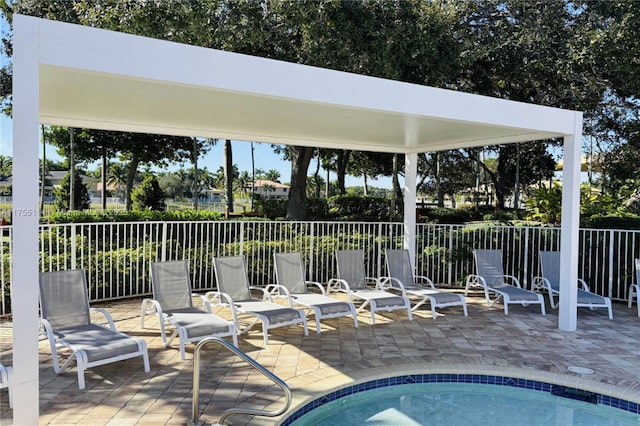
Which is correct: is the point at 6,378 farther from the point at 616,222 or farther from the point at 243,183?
the point at 243,183

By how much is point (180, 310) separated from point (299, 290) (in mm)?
2355

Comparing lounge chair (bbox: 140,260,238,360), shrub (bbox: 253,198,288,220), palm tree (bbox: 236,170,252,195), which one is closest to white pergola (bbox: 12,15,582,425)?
lounge chair (bbox: 140,260,238,360)

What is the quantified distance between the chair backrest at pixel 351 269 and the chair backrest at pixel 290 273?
2.89ft

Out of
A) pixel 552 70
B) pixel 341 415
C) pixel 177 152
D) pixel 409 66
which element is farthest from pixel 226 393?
pixel 177 152

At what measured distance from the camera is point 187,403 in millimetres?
4848

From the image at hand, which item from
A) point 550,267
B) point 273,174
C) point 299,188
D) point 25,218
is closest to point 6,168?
point 299,188

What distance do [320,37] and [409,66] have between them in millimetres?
2825

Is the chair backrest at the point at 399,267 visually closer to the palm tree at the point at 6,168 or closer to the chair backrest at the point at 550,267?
the chair backrest at the point at 550,267

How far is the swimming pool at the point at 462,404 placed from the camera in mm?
5258

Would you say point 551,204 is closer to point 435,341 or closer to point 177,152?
point 435,341

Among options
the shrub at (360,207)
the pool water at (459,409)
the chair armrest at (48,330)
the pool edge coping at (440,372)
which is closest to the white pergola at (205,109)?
the chair armrest at (48,330)

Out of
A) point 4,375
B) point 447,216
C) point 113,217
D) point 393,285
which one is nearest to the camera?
point 4,375

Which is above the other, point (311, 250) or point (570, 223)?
point (570, 223)

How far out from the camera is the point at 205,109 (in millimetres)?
6684
